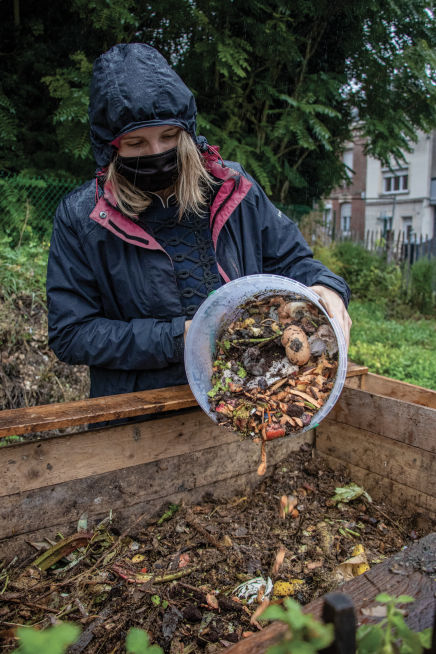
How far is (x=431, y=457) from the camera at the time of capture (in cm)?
184

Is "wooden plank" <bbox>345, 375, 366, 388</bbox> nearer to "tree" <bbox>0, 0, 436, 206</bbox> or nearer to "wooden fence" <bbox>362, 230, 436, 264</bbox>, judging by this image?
"tree" <bbox>0, 0, 436, 206</bbox>

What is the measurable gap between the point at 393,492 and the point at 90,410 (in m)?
1.23

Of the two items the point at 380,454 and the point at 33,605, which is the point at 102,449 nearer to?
the point at 33,605

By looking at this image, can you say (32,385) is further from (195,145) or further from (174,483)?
(195,145)

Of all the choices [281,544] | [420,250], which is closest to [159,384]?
[281,544]

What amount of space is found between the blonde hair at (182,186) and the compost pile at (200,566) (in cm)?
115

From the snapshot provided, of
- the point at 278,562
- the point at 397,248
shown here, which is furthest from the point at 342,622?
the point at 397,248

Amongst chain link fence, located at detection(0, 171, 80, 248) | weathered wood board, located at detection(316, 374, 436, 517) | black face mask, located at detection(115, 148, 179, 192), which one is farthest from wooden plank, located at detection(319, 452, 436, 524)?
chain link fence, located at detection(0, 171, 80, 248)

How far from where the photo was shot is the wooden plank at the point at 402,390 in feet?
7.03

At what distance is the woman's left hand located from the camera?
1.62 m

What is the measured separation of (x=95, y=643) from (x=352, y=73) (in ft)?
26.8

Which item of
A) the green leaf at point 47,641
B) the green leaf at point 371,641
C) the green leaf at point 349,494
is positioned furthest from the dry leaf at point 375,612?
the green leaf at point 349,494

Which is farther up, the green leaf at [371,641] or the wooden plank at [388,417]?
the green leaf at [371,641]

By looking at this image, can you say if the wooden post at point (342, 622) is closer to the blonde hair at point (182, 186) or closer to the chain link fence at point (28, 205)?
the blonde hair at point (182, 186)
